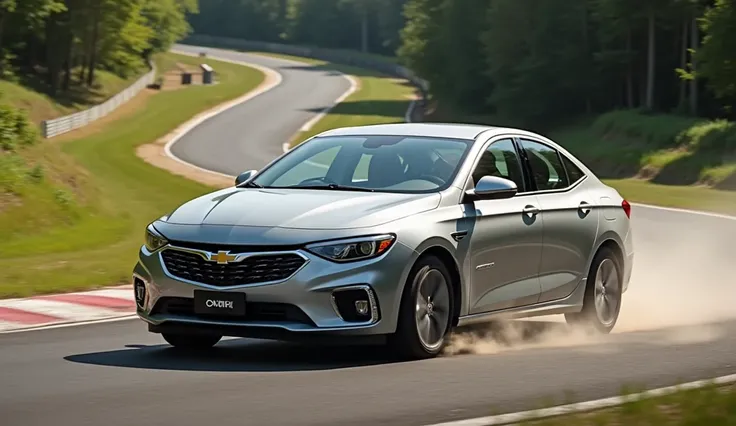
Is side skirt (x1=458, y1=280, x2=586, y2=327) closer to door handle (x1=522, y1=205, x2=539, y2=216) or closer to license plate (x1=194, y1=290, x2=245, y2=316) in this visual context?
door handle (x1=522, y1=205, x2=539, y2=216)

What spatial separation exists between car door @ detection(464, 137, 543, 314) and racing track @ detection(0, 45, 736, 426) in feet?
1.41

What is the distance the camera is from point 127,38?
85.6m

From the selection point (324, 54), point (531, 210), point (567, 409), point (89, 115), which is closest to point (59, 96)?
point (89, 115)

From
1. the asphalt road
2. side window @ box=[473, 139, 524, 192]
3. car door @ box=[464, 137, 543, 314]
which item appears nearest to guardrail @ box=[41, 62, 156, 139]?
the asphalt road

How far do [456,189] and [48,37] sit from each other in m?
74.6

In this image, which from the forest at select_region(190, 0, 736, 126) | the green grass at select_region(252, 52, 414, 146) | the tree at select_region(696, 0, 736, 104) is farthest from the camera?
the green grass at select_region(252, 52, 414, 146)

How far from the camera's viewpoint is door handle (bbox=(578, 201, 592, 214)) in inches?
465

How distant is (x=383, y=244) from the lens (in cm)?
950

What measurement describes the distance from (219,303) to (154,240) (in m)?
0.75

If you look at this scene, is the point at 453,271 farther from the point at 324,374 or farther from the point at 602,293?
the point at 602,293

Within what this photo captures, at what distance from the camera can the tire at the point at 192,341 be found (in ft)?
33.9

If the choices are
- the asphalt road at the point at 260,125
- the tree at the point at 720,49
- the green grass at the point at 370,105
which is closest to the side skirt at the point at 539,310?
the asphalt road at the point at 260,125

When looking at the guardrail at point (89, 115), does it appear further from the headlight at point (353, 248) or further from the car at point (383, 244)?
the headlight at point (353, 248)

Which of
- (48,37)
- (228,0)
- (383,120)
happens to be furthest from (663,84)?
(228,0)
